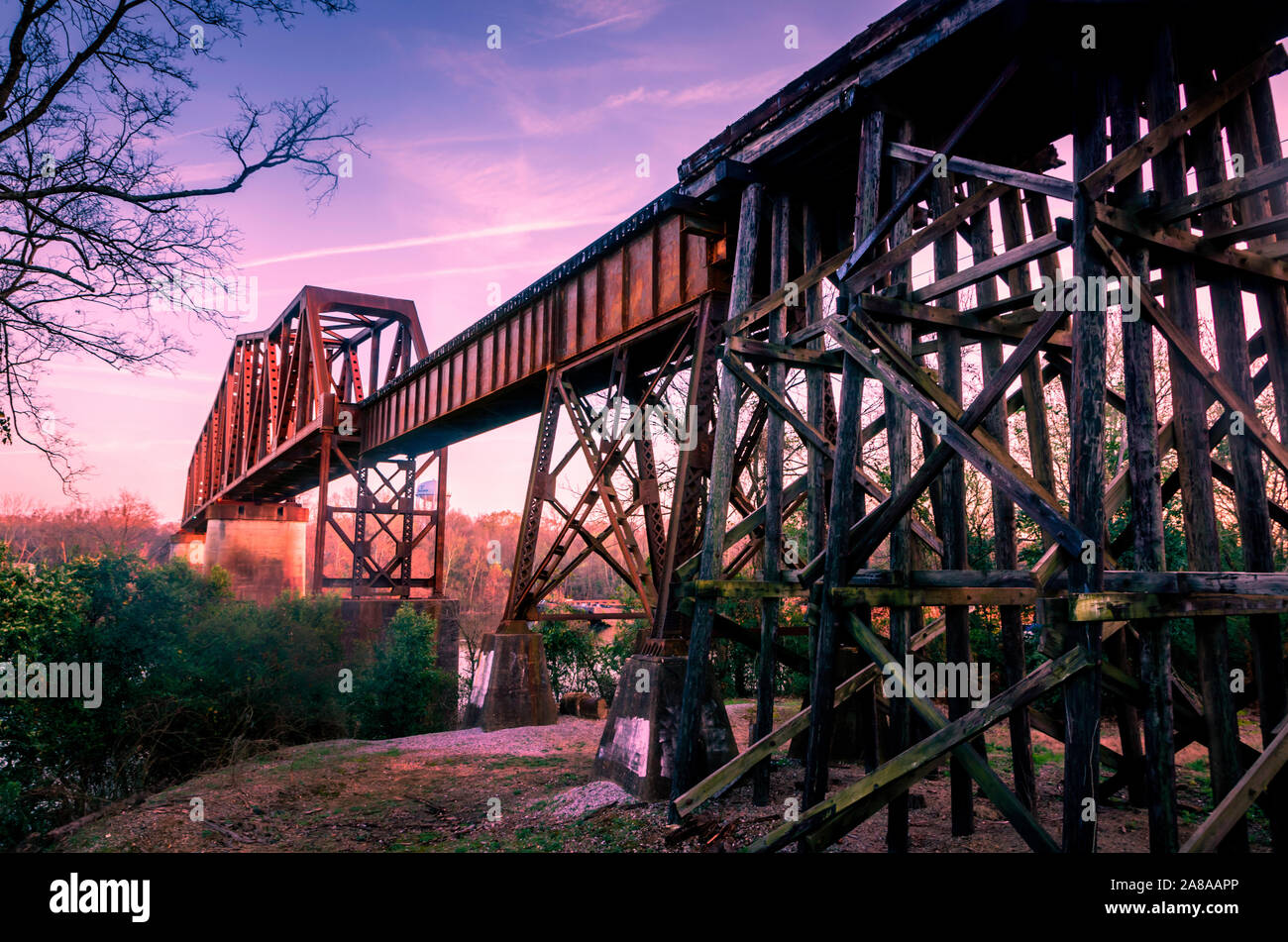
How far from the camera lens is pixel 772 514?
6.92 meters

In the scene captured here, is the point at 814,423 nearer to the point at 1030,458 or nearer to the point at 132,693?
the point at 1030,458

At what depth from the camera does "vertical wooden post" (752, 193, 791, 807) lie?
643cm

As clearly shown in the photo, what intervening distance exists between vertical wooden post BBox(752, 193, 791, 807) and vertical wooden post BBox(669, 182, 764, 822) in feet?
0.94

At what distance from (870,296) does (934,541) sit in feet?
8.88

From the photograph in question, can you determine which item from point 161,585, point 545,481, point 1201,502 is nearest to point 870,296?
point 1201,502

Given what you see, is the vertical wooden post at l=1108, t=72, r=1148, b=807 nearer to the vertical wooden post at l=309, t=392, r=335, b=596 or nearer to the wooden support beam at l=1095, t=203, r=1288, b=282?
the wooden support beam at l=1095, t=203, r=1288, b=282

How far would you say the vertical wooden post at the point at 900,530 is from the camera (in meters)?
5.25

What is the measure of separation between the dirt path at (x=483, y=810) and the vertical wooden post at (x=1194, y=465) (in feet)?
5.13

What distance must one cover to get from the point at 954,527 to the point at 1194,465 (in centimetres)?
155

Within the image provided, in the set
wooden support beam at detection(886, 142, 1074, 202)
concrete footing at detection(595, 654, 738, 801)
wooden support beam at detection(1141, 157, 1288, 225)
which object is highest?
wooden support beam at detection(886, 142, 1074, 202)

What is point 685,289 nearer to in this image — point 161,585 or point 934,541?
point 934,541

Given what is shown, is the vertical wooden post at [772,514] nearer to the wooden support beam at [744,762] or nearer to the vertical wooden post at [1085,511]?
the wooden support beam at [744,762]

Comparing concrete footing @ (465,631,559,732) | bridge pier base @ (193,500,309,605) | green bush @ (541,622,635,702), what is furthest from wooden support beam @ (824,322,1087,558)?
bridge pier base @ (193,500,309,605)

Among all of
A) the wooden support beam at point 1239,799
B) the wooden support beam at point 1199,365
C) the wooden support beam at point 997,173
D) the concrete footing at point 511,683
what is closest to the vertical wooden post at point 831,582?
the wooden support beam at point 997,173
